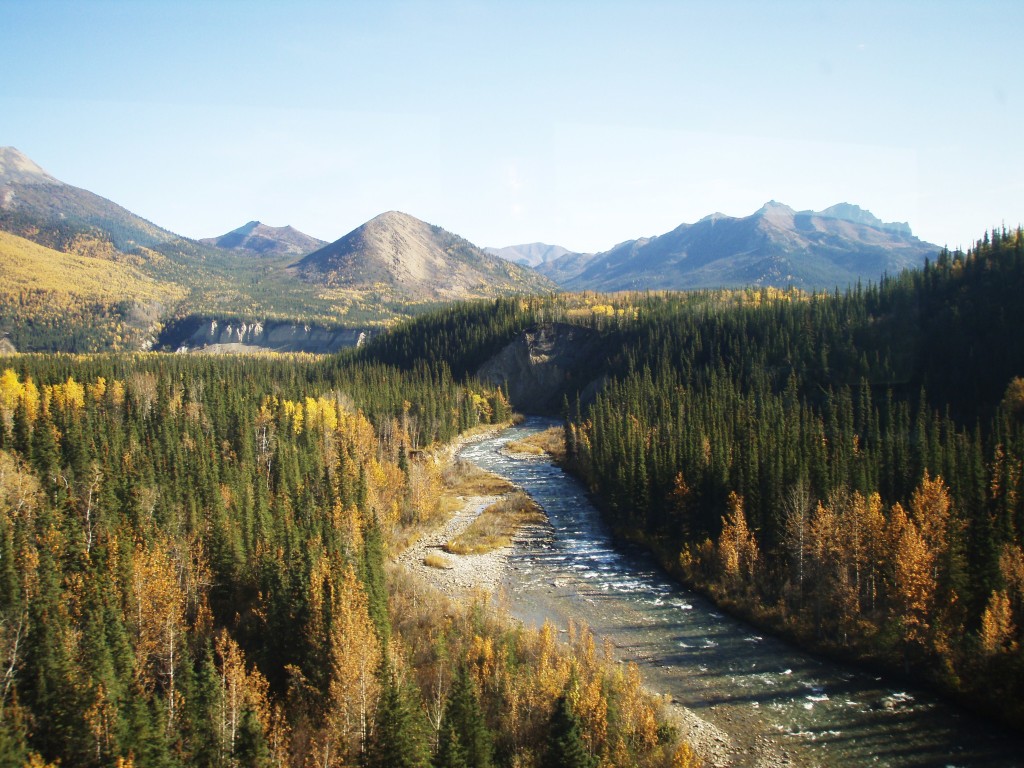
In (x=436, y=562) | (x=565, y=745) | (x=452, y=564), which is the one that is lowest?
(x=452, y=564)

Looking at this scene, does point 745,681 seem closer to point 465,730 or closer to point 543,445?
point 465,730

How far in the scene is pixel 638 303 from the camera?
190750mm

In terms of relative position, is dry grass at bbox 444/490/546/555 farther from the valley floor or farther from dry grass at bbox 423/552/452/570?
dry grass at bbox 423/552/452/570

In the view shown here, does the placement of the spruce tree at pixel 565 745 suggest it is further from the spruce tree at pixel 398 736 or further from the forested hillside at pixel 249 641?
the spruce tree at pixel 398 736

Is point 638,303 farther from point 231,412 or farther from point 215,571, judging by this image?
point 215,571

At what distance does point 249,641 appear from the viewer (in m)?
40.5

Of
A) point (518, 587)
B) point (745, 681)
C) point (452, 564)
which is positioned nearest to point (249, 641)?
point (518, 587)

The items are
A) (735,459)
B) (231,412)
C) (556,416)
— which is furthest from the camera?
A: (556,416)

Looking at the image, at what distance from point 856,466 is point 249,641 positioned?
49.3 metres

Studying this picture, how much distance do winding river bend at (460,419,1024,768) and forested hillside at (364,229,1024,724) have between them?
2.59 meters

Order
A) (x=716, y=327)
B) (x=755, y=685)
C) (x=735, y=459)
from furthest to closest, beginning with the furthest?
(x=716, y=327) < (x=735, y=459) < (x=755, y=685)

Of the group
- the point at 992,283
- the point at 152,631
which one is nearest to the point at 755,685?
the point at 152,631

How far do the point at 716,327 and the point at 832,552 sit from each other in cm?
9540

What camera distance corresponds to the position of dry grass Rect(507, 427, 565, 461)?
110113mm
